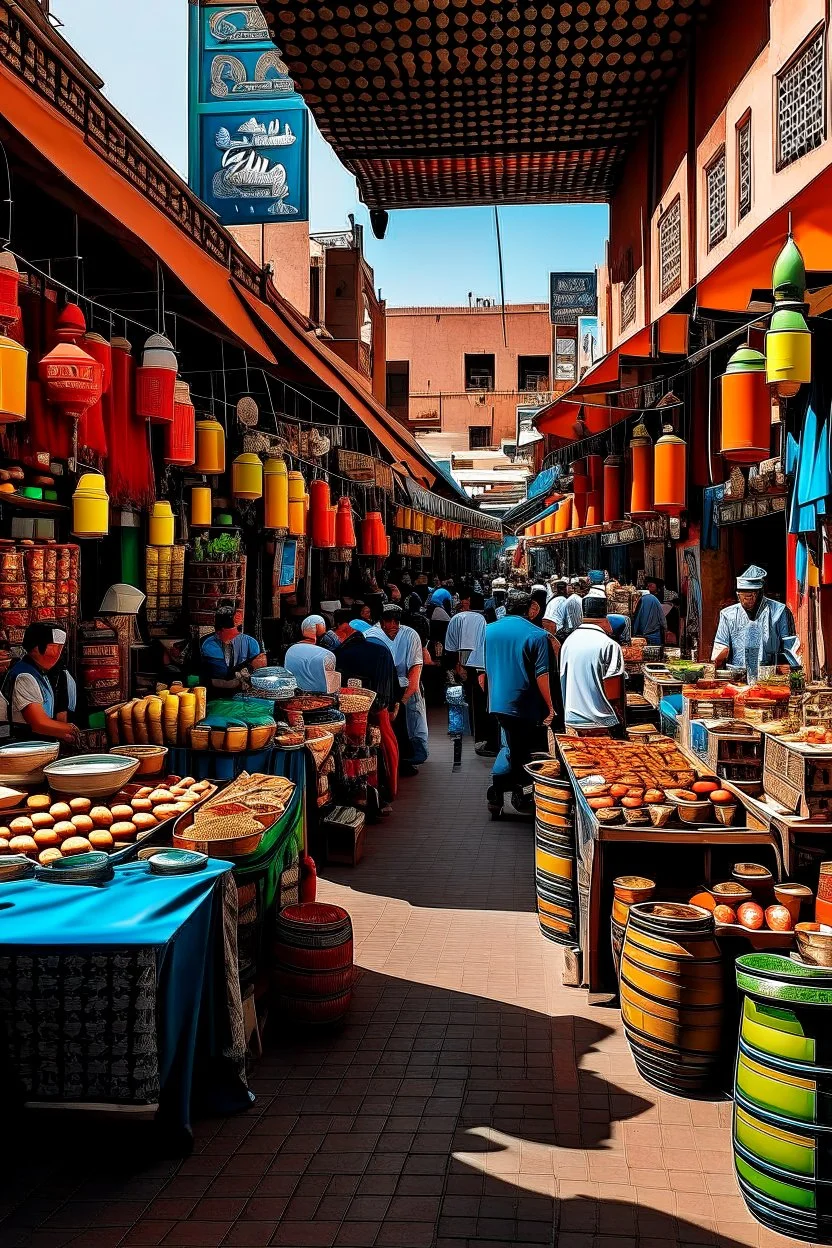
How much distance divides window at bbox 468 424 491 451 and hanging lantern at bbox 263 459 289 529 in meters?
33.3

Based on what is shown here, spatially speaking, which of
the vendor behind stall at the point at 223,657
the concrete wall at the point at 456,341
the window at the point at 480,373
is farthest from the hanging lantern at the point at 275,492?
the window at the point at 480,373

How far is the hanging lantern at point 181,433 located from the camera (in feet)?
19.2

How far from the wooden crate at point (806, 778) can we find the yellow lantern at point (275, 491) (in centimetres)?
447

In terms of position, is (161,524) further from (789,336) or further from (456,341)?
(456,341)

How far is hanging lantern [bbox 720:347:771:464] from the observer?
4625 mm

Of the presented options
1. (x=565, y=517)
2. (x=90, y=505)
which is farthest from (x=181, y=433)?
(x=565, y=517)

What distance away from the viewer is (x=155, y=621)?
302 inches

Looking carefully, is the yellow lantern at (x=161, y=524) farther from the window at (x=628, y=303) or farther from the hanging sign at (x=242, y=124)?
the window at (x=628, y=303)

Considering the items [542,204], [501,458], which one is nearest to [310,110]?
[542,204]

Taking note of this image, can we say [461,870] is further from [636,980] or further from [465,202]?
[465,202]

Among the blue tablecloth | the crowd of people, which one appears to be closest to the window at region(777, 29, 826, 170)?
the crowd of people

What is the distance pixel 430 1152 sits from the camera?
3359 millimetres

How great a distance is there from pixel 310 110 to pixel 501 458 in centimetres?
1928

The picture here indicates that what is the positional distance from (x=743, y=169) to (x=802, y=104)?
146 cm
